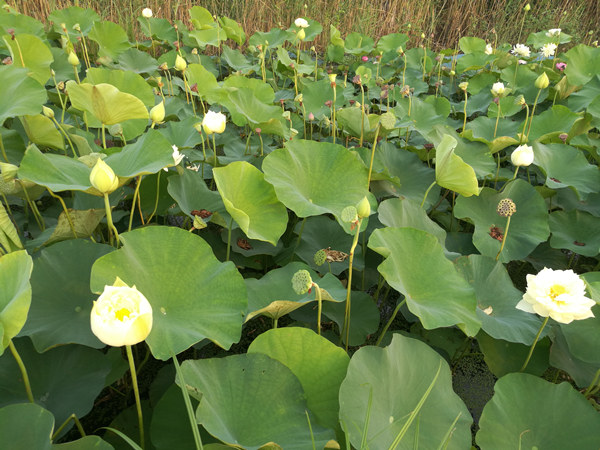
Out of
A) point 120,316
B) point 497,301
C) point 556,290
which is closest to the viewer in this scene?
point 120,316

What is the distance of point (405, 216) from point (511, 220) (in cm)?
41

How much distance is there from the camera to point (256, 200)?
1.18m

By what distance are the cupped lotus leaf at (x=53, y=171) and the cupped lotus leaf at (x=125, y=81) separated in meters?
0.68

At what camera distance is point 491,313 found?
1.10 metres

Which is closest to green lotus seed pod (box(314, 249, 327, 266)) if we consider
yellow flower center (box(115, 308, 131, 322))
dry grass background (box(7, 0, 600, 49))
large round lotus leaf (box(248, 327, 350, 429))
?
large round lotus leaf (box(248, 327, 350, 429))

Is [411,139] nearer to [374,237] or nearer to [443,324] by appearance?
[374,237]

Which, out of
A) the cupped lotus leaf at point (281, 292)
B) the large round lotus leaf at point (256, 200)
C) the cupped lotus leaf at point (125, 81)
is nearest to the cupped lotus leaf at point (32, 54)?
the cupped lotus leaf at point (125, 81)

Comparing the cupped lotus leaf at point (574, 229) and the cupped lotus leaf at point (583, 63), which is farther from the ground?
the cupped lotus leaf at point (583, 63)

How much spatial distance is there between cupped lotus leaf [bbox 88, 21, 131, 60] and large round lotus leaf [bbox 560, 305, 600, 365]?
8.19ft

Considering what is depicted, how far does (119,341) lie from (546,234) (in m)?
1.22

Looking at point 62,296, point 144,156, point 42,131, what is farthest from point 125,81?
point 62,296

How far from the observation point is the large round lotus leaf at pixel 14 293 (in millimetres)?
631

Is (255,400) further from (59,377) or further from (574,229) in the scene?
(574,229)

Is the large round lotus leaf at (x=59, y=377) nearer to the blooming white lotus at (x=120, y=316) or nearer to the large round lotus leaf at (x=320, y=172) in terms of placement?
the blooming white lotus at (x=120, y=316)
